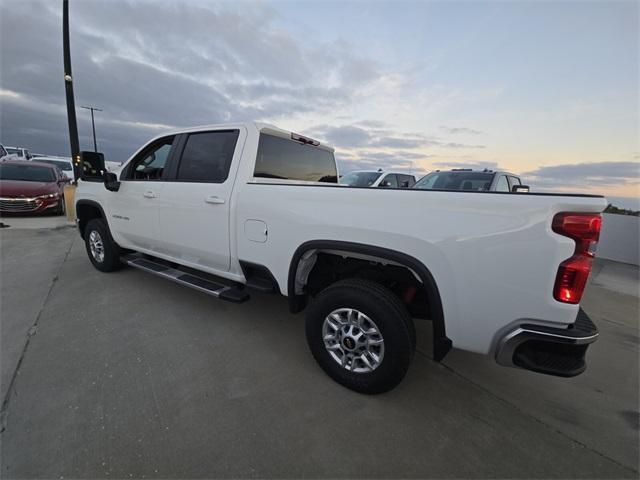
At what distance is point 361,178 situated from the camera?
942cm

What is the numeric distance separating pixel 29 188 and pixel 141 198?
7875 mm

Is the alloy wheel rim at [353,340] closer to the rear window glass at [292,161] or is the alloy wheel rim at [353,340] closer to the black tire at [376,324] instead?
the black tire at [376,324]

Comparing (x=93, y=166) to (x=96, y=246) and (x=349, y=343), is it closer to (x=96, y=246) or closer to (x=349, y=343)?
(x=96, y=246)

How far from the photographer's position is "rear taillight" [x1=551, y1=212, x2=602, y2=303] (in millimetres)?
1524

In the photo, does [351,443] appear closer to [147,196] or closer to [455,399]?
[455,399]

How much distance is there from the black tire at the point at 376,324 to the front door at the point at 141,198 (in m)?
2.29

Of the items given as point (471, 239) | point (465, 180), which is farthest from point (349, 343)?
point (465, 180)

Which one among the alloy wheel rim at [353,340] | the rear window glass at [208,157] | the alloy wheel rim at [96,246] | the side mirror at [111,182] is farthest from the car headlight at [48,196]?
the alloy wheel rim at [353,340]

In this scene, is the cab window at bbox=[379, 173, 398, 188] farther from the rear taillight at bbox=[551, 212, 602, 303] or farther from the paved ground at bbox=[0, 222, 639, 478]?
the rear taillight at bbox=[551, 212, 602, 303]

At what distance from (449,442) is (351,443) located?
61 cm

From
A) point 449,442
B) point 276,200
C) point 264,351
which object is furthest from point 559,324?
point 264,351

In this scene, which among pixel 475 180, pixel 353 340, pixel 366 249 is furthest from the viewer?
pixel 475 180

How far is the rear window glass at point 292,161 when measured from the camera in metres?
2.95

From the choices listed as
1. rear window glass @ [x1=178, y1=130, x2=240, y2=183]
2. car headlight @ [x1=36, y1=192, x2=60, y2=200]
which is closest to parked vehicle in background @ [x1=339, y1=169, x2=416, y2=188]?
rear window glass @ [x1=178, y1=130, x2=240, y2=183]
